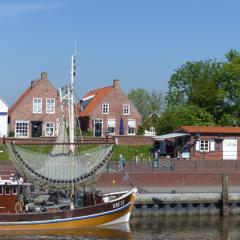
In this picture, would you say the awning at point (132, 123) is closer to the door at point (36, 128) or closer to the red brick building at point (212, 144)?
the door at point (36, 128)

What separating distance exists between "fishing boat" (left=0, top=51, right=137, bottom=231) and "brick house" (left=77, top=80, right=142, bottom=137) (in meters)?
45.2

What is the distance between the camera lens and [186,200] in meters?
49.2

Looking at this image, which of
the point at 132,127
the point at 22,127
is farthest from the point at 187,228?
the point at 132,127

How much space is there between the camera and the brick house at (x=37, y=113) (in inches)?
3494

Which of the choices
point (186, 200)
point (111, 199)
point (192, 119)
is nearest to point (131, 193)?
point (111, 199)

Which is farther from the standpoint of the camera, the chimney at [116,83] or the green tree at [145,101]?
the green tree at [145,101]

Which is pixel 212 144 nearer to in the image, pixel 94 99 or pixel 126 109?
pixel 126 109

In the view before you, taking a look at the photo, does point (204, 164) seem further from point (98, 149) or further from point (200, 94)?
point (200, 94)

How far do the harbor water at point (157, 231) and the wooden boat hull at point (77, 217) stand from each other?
17.9 inches

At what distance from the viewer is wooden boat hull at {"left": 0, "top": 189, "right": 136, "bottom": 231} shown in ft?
140

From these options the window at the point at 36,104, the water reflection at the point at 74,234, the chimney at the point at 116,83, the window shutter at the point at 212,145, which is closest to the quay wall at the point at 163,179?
the window shutter at the point at 212,145

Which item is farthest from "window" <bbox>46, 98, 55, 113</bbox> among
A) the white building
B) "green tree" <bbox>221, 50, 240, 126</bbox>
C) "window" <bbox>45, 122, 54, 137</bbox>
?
"green tree" <bbox>221, 50, 240, 126</bbox>

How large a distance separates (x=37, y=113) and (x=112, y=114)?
33.1 feet

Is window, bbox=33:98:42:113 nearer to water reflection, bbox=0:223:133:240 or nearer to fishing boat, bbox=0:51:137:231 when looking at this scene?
fishing boat, bbox=0:51:137:231
